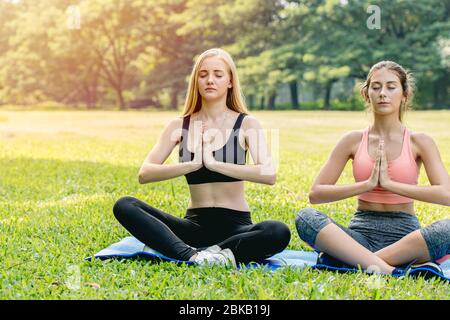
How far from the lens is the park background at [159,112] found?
9.98 ft

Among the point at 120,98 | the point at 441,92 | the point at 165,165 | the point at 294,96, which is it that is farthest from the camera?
the point at 120,98

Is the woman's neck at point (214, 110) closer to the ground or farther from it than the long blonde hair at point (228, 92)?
closer to the ground

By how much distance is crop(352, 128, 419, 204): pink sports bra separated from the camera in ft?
10.8

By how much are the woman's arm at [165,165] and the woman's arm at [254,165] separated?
0.24 feet

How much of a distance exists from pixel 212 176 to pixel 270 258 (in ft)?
1.83

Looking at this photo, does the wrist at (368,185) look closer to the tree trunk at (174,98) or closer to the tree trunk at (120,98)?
the tree trunk at (174,98)

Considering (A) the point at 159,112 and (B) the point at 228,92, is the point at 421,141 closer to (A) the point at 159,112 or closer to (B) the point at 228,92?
(B) the point at 228,92

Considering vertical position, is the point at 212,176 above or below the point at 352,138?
below

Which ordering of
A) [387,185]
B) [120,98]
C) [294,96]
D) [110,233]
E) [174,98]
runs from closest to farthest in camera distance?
[387,185] < [110,233] < [294,96] < [174,98] < [120,98]

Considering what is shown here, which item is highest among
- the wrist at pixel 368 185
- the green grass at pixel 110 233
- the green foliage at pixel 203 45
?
the green foliage at pixel 203 45

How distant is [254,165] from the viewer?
3406 millimetres


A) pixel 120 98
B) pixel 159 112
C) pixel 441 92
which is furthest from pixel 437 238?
→ pixel 120 98

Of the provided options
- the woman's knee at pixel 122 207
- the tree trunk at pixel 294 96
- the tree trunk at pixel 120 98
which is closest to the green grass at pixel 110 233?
the woman's knee at pixel 122 207

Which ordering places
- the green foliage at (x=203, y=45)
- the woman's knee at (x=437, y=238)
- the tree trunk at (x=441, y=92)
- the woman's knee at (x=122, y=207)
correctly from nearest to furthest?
the woman's knee at (x=437, y=238) < the woman's knee at (x=122, y=207) < the green foliage at (x=203, y=45) < the tree trunk at (x=441, y=92)
